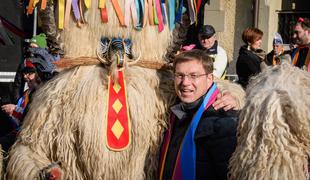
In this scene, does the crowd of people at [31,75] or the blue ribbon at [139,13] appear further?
the crowd of people at [31,75]

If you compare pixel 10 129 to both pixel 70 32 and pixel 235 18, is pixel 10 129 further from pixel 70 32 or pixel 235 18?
pixel 235 18

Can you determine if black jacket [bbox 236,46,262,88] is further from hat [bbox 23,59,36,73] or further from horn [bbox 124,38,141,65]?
horn [bbox 124,38,141,65]

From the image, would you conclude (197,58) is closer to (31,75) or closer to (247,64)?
(31,75)

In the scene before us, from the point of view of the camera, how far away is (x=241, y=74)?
18.9 ft

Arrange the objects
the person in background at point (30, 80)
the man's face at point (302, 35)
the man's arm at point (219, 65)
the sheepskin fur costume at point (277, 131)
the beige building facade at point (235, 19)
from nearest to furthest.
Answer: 1. the sheepskin fur costume at point (277, 131)
2. the man's arm at point (219, 65)
3. the person in background at point (30, 80)
4. the man's face at point (302, 35)
5. the beige building facade at point (235, 19)

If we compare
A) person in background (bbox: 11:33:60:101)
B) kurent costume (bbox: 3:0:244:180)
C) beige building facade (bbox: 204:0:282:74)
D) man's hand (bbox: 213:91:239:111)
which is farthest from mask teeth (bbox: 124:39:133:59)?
beige building facade (bbox: 204:0:282:74)

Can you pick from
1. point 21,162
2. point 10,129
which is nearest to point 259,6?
point 10,129

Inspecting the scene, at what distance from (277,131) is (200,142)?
0.56 meters

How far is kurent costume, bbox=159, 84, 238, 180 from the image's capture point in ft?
8.45

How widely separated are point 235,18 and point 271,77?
6747mm

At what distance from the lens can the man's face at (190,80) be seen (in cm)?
273

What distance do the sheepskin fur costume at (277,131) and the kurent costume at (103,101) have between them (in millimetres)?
708

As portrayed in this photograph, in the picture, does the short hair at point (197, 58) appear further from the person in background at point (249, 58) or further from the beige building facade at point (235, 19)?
the beige building facade at point (235, 19)

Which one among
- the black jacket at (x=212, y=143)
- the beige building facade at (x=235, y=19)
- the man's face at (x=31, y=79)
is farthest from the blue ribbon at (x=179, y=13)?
the beige building facade at (x=235, y=19)
